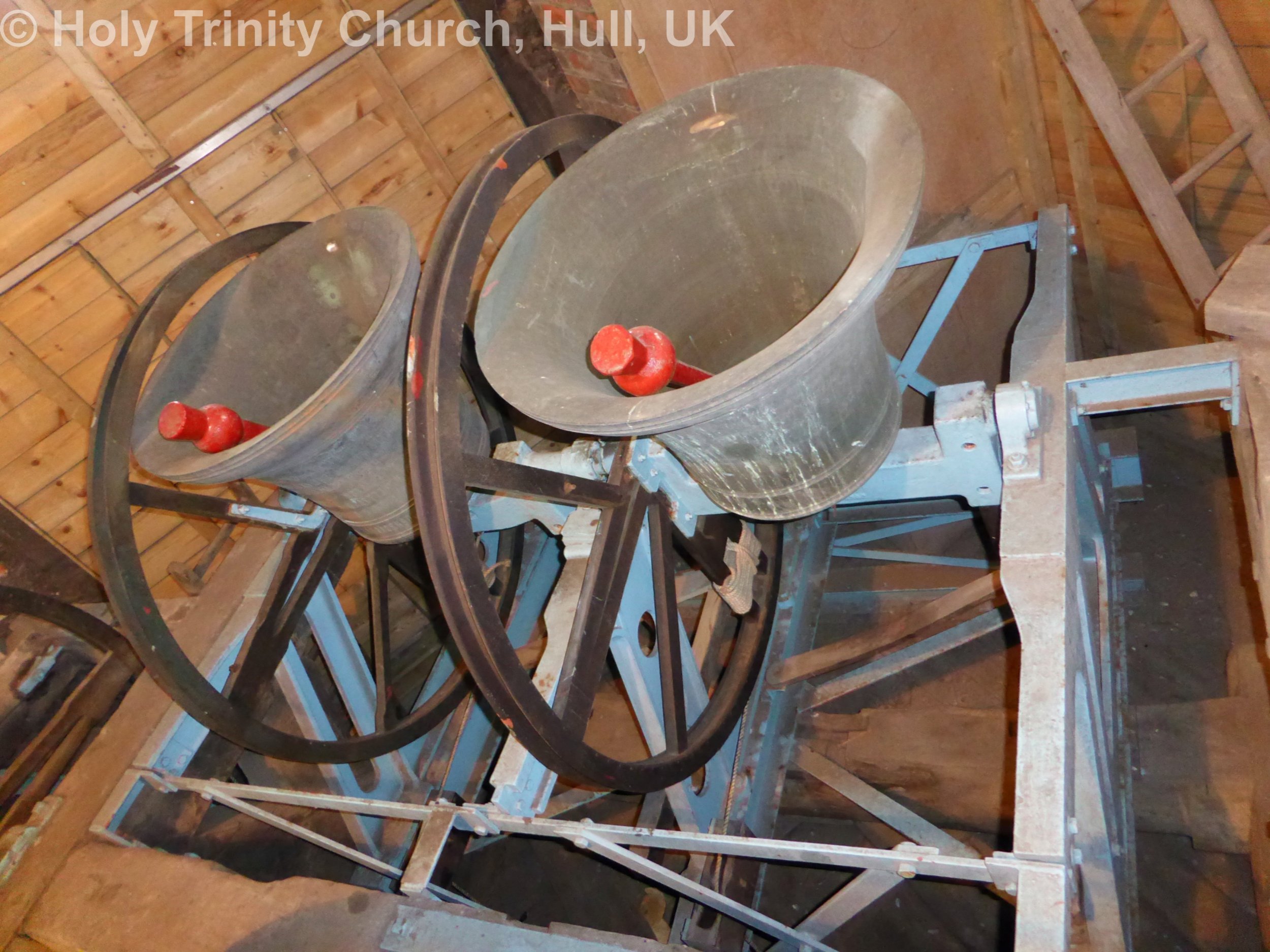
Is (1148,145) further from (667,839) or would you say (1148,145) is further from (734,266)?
(667,839)

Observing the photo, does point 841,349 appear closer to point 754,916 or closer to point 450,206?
point 450,206

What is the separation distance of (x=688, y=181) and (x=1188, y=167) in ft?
5.83

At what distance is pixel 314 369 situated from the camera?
2244mm

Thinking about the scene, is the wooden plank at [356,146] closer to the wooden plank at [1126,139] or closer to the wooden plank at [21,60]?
the wooden plank at [21,60]

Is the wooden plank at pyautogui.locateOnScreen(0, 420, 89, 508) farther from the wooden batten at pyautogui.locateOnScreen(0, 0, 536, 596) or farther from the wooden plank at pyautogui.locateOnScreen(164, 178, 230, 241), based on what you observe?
the wooden plank at pyautogui.locateOnScreen(164, 178, 230, 241)

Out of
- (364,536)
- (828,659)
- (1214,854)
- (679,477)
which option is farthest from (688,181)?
(1214,854)

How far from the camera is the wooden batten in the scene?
111 inches

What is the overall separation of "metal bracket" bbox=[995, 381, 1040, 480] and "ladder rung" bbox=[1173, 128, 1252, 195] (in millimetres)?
1076

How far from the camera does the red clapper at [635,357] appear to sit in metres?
1.33

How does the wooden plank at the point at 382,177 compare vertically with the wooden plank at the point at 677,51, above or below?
above

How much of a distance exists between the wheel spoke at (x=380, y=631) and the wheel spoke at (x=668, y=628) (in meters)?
0.84

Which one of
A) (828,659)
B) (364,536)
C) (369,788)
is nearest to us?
(364,536)

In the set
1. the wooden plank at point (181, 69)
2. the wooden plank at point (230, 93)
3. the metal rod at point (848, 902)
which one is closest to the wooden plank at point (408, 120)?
the wooden plank at point (230, 93)

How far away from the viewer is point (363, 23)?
3107 mm
